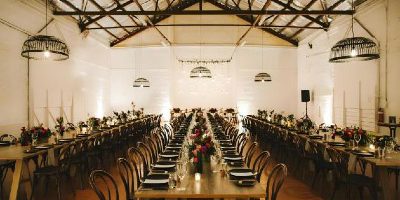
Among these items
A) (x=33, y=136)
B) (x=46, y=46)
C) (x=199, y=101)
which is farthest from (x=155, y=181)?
(x=199, y=101)

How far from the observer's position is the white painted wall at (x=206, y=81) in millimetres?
15477

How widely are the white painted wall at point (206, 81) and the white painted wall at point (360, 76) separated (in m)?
2.16

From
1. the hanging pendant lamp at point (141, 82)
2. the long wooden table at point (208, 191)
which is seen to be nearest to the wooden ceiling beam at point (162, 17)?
the hanging pendant lamp at point (141, 82)

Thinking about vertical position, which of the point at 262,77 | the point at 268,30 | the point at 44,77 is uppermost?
the point at 268,30

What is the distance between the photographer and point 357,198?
468 centimetres

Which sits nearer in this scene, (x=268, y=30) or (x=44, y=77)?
(x=44, y=77)

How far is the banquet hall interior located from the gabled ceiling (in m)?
0.08

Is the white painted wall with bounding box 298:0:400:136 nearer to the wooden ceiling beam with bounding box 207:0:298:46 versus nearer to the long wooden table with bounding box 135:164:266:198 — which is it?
the wooden ceiling beam with bounding box 207:0:298:46

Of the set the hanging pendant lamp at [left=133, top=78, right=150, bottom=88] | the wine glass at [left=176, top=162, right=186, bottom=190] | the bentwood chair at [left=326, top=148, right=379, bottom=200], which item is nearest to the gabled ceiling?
the hanging pendant lamp at [left=133, top=78, right=150, bottom=88]

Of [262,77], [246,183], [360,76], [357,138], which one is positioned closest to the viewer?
[246,183]

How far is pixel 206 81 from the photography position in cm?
1591

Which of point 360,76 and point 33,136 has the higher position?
point 360,76

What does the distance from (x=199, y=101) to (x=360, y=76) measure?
8279 mm

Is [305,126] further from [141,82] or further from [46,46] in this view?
[141,82]
